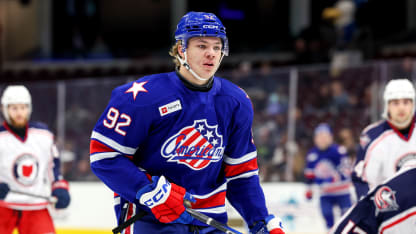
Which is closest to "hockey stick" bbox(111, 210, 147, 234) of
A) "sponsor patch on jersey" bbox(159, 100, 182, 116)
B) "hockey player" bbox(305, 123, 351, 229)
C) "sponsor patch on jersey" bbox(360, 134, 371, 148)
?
"sponsor patch on jersey" bbox(159, 100, 182, 116)

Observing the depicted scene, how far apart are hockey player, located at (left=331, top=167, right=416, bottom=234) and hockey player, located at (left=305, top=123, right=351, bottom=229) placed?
145 inches

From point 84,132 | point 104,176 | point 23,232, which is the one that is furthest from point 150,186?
point 84,132

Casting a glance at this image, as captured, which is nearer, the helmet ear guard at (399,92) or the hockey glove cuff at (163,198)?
the hockey glove cuff at (163,198)

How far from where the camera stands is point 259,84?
6.59 metres

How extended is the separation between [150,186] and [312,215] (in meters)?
4.37

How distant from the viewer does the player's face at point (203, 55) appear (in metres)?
2.04

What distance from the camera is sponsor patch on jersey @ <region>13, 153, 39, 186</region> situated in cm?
384

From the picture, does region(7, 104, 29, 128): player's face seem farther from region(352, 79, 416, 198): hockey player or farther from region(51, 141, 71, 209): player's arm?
region(352, 79, 416, 198): hockey player

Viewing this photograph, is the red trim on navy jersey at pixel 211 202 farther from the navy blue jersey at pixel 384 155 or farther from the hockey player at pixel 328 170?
the hockey player at pixel 328 170

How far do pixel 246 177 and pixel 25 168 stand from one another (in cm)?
204

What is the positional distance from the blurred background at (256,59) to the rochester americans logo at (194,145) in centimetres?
422

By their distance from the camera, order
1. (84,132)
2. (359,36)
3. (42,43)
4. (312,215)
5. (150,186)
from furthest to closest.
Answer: (42,43), (359,36), (84,132), (312,215), (150,186)

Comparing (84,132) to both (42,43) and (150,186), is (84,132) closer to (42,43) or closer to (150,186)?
(150,186)

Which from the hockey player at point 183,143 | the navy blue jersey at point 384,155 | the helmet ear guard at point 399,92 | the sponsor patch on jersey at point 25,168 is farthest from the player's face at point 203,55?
the sponsor patch on jersey at point 25,168
